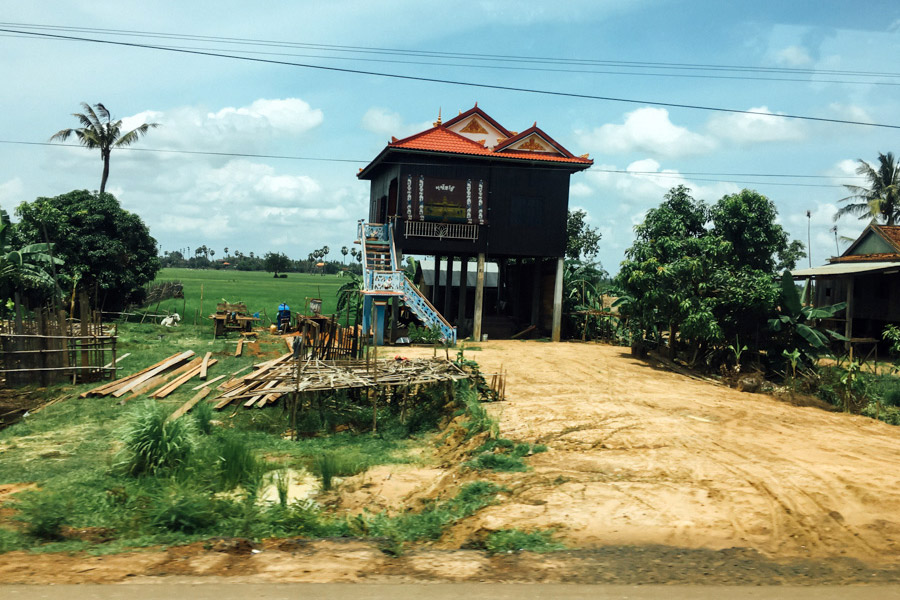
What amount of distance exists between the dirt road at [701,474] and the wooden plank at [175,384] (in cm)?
851

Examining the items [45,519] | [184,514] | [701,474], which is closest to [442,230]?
[701,474]

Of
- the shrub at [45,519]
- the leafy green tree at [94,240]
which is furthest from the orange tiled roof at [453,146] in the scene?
the shrub at [45,519]

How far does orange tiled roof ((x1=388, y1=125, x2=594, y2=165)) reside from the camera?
2362 cm

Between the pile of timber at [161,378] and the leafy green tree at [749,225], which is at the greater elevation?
the leafy green tree at [749,225]

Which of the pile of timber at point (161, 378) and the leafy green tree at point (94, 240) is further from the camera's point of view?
the leafy green tree at point (94, 240)

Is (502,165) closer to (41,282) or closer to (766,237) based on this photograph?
(766,237)

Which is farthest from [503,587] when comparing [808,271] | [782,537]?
[808,271]

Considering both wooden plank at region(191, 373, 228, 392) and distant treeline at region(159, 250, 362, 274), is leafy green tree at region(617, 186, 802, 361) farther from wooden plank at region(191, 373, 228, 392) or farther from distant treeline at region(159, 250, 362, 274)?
distant treeline at region(159, 250, 362, 274)

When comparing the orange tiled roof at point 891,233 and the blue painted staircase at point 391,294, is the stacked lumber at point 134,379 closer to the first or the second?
the blue painted staircase at point 391,294

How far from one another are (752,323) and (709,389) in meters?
2.95

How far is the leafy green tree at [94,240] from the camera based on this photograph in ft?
91.0

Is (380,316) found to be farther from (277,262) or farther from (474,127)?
(277,262)

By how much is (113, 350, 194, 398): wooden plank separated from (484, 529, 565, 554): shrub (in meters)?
12.1

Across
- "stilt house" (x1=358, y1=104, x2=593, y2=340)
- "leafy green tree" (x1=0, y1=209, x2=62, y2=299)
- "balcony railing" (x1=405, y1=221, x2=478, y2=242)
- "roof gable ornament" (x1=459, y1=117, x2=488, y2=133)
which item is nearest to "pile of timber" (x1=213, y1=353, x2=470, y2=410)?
"leafy green tree" (x1=0, y1=209, x2=62, y2=299)
